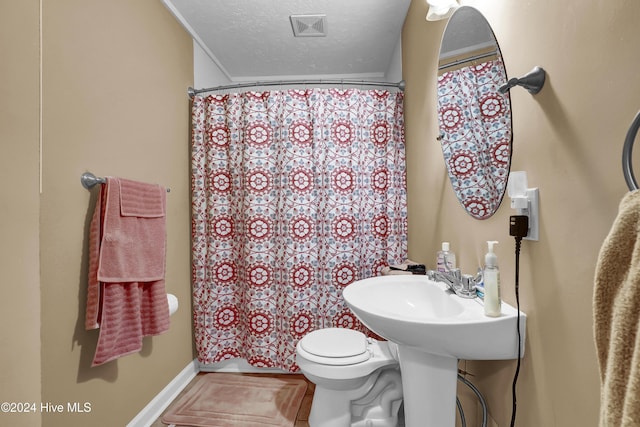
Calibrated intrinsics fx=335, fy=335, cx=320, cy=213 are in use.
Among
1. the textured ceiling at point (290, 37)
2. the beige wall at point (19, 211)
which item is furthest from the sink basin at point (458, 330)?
the textured ceiling at point (290, 37)

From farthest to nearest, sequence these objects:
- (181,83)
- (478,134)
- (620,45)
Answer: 1. (181,83)
2. (478,134)
3. (620,45)

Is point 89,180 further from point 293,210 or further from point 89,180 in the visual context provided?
point 293,210

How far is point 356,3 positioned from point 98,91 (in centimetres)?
155

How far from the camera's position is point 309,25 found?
2301mm

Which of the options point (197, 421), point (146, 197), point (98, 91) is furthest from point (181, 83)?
point (197, 421)

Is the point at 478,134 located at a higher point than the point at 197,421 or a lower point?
higher

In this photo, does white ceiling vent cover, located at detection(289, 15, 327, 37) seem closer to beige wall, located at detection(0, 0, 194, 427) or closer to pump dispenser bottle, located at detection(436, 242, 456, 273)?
beige wall, located at detection(0, 0, 194, 427)

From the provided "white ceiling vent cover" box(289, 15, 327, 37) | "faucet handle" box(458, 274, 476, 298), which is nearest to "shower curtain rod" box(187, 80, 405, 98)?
"white ceiling vent cover" box(289, 15, 327, 37)

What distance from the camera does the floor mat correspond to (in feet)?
5.96

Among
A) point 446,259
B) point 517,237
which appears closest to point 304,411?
point 446,259

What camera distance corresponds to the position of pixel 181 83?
89.0 inches

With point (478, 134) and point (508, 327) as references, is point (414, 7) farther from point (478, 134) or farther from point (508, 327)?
point (508, 327)

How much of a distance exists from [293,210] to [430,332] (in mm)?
1470

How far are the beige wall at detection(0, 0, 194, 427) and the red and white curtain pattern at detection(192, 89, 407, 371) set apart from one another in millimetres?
219
